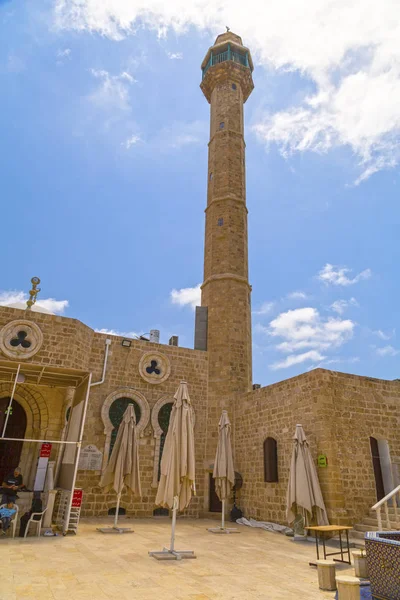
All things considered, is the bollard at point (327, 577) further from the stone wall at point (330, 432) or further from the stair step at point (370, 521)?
the stair step at point (370, 521)

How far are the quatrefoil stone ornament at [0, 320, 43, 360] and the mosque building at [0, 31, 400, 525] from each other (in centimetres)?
3

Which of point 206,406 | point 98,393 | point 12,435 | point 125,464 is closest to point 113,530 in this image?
point 125,464

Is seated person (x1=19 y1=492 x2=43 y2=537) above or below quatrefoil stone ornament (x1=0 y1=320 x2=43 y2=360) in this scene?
below

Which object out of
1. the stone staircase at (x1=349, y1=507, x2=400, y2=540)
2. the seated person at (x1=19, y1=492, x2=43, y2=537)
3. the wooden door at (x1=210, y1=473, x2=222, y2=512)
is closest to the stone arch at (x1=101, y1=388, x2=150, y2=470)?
the wooden door at (x1=210, y1=473, x2=222, y2=512)

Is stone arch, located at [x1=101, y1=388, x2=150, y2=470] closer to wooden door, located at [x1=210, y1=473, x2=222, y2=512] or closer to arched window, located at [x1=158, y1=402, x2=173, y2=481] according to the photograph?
arched window, located at [x1=158, y1=402, x2=173, y2=481]

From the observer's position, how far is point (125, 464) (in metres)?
9.62

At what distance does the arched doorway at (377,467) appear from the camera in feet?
33.3

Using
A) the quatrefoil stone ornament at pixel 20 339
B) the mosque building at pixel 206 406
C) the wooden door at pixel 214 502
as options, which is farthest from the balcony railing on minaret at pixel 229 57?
the wooden door at pixel 214 502

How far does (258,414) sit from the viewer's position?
41.9ft

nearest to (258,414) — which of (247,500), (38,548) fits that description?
(247,500)

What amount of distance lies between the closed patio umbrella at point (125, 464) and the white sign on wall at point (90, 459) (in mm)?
2435

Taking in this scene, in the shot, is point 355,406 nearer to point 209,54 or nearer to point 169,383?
point 169,383

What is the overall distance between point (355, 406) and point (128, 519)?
7.62m

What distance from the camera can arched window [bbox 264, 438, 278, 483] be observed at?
11.5 metres
